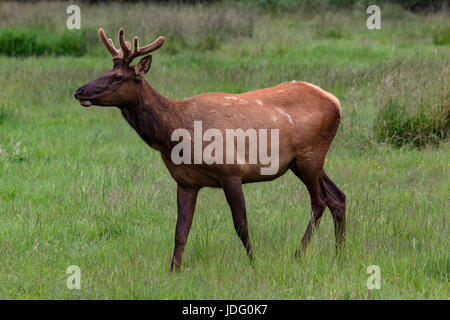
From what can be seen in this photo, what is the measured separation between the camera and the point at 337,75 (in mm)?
12297

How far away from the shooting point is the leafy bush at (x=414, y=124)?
861 centimetres

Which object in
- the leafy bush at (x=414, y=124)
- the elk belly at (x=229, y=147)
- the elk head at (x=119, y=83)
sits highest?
the elk head at (x=119, y=83)

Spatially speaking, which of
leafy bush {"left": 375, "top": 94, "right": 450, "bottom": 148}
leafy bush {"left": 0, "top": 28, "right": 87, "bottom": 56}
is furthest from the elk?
leafy bush {"left": 0, "top": 28, "right": 87, "bottom": 56}

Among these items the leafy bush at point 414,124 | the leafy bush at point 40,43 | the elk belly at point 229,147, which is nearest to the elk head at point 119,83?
the elk belly at point 229,147

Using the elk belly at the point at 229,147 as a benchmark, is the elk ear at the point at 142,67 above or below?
above

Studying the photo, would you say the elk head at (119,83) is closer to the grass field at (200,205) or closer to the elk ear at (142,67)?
the elk ear at (142,67)

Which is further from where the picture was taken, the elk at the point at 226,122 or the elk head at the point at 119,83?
the elk at the point at 226,122

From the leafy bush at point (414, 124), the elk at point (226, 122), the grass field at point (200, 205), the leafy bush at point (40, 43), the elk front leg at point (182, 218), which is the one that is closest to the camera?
the grass field at point (200, 205)

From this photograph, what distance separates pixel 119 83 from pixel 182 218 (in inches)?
43.8

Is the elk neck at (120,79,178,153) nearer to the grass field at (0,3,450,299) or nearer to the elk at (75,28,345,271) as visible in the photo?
the elk at (75,28,345,271)

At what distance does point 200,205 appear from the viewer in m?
6.58

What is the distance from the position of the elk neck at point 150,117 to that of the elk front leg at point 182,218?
357mm

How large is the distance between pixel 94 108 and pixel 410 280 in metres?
7.52

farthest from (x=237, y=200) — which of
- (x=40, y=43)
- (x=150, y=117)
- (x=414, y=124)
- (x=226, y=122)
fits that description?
(x=40, y=43)
